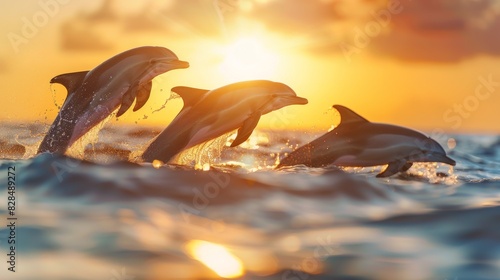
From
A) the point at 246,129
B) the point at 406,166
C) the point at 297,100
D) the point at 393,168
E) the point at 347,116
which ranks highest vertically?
the point at 297,100

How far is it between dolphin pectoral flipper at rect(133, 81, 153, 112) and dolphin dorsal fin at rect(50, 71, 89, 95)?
4.15 ft

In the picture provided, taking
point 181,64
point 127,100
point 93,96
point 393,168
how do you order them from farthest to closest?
point 181,64 → point 393,168 → point 127,100 → point 93,96

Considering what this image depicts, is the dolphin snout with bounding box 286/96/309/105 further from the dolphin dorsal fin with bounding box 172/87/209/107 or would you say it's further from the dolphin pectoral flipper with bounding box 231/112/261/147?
the dolphin dorsal fin with bounding box 172/87/209/107

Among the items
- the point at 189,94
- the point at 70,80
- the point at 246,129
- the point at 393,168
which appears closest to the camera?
the point at 189,94

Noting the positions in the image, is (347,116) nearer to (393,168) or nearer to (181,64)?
(393,168)

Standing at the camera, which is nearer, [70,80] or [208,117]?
[208,117]

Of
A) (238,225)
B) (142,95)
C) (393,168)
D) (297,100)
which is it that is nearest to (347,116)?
(297,100)

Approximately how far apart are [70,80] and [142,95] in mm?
1593

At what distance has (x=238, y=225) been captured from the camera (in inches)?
297

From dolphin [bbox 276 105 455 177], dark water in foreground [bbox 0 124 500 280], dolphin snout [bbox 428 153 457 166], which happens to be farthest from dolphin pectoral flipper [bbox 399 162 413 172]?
dark water in foreground [bbox 0 124 500 280]

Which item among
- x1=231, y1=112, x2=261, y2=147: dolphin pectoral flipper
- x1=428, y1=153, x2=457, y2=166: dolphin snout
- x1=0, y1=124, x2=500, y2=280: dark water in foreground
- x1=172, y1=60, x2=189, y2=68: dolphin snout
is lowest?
x1=0, y1=124, x2=500, y2=280: dark water in foreground

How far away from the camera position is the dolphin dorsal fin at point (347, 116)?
44.0 feet

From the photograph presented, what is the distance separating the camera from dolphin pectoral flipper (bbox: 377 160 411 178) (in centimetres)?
1265

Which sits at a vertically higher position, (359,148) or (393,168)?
(359,148)
